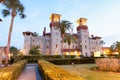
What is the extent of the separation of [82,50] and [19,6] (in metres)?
58.1

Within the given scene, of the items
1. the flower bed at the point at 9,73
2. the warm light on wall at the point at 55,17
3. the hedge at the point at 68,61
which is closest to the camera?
the flower bed at the point at 9,73

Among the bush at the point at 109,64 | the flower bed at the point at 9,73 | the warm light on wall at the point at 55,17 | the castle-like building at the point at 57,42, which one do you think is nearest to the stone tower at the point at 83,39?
the castle-like building at the point at 57,42

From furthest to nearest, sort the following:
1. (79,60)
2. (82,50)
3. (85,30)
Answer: (85,30), (82,50), (79,60)

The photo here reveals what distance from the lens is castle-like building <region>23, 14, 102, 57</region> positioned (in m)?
72.2

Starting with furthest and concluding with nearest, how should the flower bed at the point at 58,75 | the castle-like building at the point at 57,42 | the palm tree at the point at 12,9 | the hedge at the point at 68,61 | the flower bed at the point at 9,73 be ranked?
1. the castle-like building at the point at 57,42
2. the hedge at the point at 68,61
3. the palm tree at the point at 12,9
4. the flower bed at the point at 9,73
5. the flower bed at the point at 58,75

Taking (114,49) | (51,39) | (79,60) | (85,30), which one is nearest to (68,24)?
(79,60)

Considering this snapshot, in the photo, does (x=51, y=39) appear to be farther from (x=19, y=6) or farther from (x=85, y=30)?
(x=19, y=6)

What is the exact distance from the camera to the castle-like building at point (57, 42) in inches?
2844

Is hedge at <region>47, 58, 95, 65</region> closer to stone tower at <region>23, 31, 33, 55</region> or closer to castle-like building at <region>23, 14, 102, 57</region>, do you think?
castle-like building at <region>23, 14, 102, 57</region>

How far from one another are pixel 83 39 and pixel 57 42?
57.5 feet

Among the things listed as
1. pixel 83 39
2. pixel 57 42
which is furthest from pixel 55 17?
pixel 83 39

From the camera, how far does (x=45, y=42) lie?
7544 centimetres

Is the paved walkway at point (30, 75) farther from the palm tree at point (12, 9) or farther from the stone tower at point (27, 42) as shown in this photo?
the stone tower at point (27, 42)

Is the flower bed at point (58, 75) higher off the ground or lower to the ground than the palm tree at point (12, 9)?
lower
